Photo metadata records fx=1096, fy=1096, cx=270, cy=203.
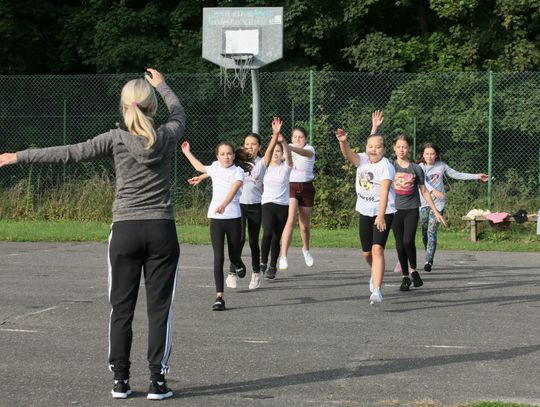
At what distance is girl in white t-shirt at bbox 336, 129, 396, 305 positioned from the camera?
10.6 metres

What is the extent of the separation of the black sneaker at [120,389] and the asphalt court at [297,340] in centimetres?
8

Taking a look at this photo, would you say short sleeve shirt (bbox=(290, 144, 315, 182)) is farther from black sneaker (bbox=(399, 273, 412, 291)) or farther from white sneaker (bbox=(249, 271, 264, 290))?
black sneaker (bbox=(399, 273, 412, 291))

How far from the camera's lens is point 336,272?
1379 centimetres

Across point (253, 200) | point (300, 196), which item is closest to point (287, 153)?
point (253, 200)

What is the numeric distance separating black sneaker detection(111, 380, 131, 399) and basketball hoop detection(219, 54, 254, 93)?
1441cm

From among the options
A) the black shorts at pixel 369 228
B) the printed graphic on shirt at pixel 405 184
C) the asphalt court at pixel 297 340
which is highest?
the printed graphic on shirt at pixel 405 184

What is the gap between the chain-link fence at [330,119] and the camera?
21078mm

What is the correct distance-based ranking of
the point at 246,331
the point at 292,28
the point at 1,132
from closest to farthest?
1. the point at 246,331
2. the point at 1,132
3. the point at 292,28

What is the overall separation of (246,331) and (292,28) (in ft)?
61.1

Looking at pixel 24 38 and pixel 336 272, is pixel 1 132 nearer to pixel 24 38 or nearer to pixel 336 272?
pixel 24 38

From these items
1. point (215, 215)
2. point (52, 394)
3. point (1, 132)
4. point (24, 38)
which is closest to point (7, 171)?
point (1, 132)

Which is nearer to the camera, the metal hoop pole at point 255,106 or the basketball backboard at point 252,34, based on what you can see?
the metal hoop pole at point 255,106

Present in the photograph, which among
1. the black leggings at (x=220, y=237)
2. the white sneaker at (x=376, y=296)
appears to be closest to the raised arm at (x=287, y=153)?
the black leggings at (x=220, y=237)

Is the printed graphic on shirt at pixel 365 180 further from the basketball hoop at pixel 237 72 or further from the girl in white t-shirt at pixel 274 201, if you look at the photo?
the basketball hoop at pixel 237 72
